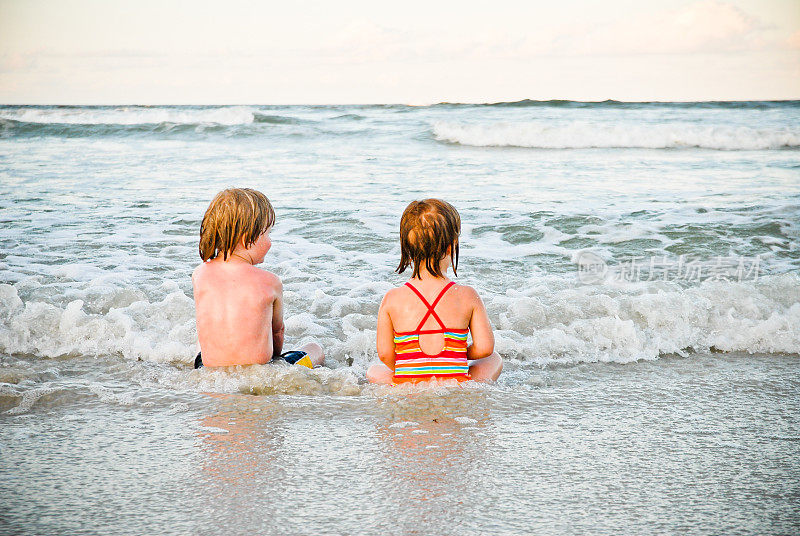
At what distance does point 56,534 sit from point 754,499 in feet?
6.68

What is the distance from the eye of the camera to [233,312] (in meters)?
3.36

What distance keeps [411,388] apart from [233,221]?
1156 mm

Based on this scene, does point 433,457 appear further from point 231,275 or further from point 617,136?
point 617,136

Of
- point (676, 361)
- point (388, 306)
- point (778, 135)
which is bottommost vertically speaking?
point (676, 361)

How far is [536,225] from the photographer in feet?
23.7

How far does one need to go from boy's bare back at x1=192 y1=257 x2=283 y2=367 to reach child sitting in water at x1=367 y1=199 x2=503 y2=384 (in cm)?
59

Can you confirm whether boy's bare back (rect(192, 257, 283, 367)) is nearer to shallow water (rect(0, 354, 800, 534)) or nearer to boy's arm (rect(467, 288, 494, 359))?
shallow water (rect(0, 354, 800, 534))

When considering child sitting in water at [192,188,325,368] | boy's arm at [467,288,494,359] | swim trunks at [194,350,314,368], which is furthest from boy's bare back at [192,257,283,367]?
boy's arm at [467,288,494,359]

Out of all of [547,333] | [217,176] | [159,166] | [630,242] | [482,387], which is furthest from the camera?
[159,166]

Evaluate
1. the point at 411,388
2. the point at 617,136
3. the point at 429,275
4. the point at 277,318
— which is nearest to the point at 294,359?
the point at 277,318

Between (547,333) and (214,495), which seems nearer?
(214,495)

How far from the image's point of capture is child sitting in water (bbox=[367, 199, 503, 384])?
10.5 ft

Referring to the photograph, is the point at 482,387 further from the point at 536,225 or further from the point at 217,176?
the point at 217,176

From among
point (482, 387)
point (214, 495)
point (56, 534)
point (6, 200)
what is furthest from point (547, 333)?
point (6, 200)
